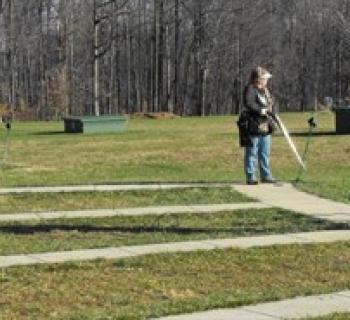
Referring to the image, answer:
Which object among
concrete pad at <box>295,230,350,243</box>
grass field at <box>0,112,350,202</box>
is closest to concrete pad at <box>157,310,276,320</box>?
concrete pad at <box>295,230,350,243</box>

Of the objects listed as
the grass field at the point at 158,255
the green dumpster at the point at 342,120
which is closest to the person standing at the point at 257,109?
the grass field at the point at 158,255

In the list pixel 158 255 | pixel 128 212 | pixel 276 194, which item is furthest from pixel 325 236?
pixel 276 194

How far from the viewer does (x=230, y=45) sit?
70188 millimetres

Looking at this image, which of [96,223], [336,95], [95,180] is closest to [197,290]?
[96,223]

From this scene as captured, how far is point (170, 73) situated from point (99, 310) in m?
66.2

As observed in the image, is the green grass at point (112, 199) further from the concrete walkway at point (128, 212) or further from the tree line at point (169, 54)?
the tree line at point (169, 54)

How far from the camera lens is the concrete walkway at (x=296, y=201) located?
11.9 meters

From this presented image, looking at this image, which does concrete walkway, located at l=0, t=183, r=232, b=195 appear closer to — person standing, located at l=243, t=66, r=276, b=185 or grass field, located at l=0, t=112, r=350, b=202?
person standing, located at l=243, t=66, r=276, b=185

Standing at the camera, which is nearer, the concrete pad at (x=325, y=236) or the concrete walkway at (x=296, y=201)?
the concrete pad at (x=325, y=236)

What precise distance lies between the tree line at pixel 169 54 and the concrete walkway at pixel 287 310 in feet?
168

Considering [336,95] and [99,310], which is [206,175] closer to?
[99,310]

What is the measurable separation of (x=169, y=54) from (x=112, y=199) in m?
57.9

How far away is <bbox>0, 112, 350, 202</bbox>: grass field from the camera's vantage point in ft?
55.3

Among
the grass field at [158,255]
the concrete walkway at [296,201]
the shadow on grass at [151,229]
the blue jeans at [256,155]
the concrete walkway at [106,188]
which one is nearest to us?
the grass field at [158,255]
